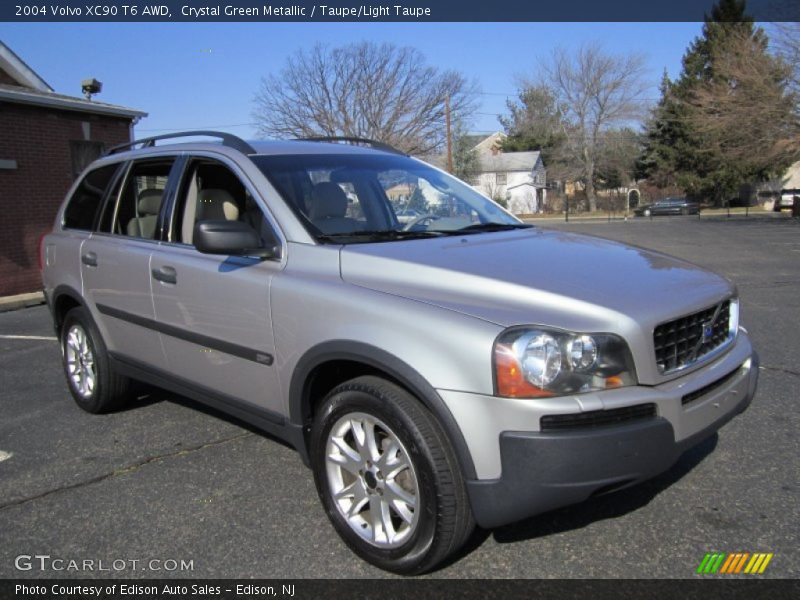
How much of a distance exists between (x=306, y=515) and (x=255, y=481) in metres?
0.51

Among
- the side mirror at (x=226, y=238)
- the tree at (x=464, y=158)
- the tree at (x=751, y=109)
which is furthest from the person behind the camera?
the tree at (x=464, y=158)

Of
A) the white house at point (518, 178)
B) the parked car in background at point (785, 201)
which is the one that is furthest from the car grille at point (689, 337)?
the white house at point (518, 178)

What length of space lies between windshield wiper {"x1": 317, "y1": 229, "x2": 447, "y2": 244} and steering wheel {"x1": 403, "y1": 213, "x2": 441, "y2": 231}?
87 millimetres

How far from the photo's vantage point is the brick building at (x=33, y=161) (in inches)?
466

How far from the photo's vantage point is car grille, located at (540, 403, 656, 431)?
233cm

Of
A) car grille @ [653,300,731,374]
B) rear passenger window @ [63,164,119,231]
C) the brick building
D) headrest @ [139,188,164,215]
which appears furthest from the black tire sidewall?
the brick building

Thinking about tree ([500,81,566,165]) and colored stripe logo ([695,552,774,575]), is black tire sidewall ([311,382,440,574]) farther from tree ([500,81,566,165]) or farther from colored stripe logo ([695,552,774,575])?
tree ([500,81,566,165])

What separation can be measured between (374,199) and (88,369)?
252cm

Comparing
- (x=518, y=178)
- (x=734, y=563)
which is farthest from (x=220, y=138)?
(x=518, y=178)

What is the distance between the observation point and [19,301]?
1104 centimetres

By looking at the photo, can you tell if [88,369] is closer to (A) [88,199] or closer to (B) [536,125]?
(A) [88,199]

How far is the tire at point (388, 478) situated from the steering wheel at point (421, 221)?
108 cm
